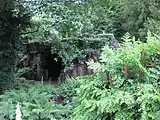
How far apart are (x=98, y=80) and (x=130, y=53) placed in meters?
0.35

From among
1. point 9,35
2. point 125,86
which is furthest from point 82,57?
point 125,86

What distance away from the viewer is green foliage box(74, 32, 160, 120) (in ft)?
8.79

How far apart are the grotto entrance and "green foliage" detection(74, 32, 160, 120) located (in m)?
6.33

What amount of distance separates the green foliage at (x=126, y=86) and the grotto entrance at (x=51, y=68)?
6.33 m

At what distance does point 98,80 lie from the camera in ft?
9.57

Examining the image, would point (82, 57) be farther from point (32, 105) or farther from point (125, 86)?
point (125, 86)

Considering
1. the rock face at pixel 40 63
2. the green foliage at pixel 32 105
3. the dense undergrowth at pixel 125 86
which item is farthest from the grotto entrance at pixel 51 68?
the dense undergrowth at pixel 125 86

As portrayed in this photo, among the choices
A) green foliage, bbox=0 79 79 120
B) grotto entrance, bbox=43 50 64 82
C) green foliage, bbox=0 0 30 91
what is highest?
green foliage, bbox=0 0 30 91

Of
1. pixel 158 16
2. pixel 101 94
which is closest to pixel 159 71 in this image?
pixel 101 94

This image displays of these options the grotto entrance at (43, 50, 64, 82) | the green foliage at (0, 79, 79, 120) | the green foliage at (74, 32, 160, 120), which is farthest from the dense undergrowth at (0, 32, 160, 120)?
the grotto entrance at (43, 50, 64, 82)

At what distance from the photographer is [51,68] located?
31.4 feet

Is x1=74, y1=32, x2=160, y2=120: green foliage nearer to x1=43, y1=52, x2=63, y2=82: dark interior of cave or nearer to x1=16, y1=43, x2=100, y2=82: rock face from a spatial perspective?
x1=16, y1=43, x2=100, y2=82: rock face

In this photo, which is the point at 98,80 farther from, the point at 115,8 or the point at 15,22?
the point at 115,8

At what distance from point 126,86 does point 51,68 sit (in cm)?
686
